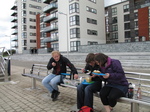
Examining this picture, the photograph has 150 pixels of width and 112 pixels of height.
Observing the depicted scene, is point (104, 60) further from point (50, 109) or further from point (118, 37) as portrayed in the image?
point (118, 37)

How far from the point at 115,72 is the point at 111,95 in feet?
1.53

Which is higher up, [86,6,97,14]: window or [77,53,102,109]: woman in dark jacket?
[86,6,97,14]: window

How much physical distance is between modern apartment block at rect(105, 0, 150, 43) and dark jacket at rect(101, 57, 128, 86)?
3492 centimetres

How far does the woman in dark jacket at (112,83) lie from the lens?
9.47 ft

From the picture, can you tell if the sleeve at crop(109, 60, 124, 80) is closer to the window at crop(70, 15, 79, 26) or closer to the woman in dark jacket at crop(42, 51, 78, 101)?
the woman in dark jacket at crop(42, 51, 78, 101)

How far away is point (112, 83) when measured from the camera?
10.1 feet

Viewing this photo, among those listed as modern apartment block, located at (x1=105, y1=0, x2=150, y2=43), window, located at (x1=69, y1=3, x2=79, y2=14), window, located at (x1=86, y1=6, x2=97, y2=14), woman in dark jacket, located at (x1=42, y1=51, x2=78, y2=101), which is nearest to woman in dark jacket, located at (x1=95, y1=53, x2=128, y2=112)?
woman in dark jacket, located at (x1=42, y1=51, x2=78, y2=101)

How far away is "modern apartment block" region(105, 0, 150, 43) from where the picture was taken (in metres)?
36.4

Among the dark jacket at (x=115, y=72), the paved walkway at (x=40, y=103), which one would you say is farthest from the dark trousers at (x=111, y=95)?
the paved walkway at (x=40, y=103)

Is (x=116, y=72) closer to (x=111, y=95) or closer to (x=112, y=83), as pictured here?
(x=112, y=83)

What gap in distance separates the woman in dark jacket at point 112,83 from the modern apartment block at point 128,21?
3494 centimetres

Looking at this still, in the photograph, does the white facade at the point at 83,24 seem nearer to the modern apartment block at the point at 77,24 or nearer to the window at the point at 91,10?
A: the modern apartment block at the point at 77,24

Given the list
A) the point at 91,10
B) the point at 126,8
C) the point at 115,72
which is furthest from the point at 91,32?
the point at 115,72

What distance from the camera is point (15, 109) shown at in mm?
3883
